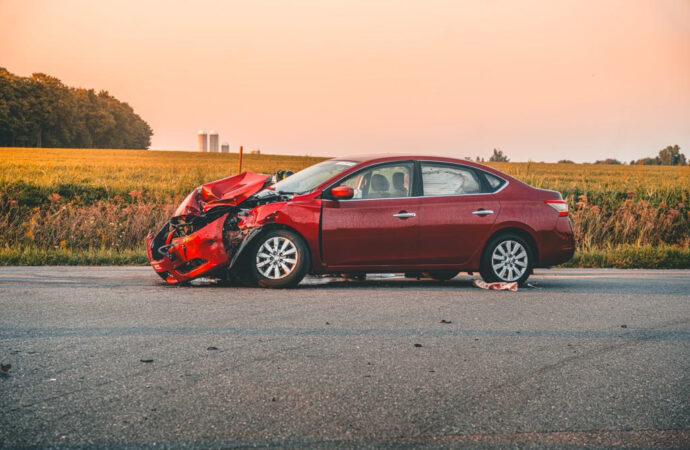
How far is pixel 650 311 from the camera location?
26.9 ft

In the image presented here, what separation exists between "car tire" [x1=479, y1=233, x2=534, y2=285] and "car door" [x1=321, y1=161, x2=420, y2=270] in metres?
0.99

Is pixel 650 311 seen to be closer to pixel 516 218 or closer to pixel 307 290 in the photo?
pixel 516 218

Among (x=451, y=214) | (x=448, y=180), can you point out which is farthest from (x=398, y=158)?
(x=451, y=214)

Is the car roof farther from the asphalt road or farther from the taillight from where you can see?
the asphalt road

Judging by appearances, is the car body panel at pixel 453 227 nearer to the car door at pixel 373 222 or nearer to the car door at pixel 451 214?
the car door at pixel 451 214

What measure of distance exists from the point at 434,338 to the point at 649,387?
73.9 inches

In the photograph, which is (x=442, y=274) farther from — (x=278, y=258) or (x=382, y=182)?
(x=278, y=258)

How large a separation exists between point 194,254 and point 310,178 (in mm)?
1754

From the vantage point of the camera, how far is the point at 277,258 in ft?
29.6

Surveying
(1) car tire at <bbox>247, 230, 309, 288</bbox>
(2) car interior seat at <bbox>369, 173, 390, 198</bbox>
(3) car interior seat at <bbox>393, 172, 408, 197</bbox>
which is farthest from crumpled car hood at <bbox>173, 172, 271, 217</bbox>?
(3) car interior seat at <bbox>393, 172, 408, 197</bbox>

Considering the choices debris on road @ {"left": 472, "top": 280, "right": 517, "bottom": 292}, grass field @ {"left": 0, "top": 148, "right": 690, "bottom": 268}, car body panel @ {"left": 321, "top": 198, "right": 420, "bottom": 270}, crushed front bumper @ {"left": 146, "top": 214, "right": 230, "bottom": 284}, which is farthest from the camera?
grass field @ {"left": 0, "top": 148, "right": 690, "bottom": 268}

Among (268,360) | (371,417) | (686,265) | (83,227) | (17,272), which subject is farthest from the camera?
(83,227)

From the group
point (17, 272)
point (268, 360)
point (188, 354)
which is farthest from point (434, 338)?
point (17, 272)

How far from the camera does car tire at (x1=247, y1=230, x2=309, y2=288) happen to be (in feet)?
29.4
